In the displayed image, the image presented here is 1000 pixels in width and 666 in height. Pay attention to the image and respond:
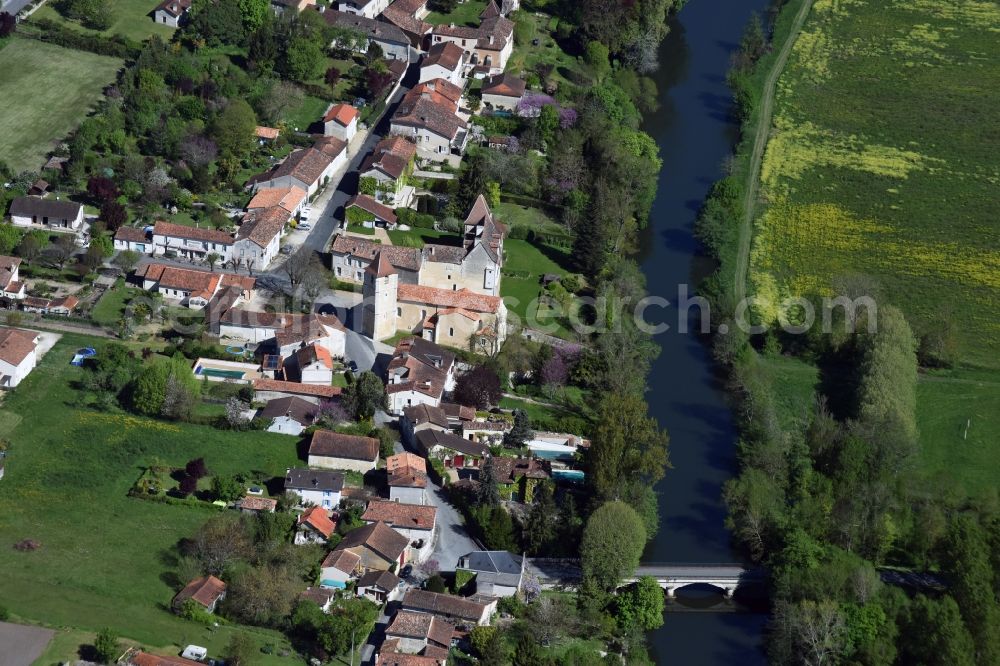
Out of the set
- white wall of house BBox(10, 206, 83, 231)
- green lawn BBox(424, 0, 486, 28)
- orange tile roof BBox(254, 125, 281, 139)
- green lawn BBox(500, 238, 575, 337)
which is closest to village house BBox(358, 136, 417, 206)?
orange tile roof BBox(254, 125, 281, 139)

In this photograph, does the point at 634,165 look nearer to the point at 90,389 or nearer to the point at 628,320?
the point at 628,320

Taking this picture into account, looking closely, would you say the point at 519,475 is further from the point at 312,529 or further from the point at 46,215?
the point at 46,215

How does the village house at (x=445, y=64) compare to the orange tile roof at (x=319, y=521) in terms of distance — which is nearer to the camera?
the orange tile roof at (x=319, y=521)

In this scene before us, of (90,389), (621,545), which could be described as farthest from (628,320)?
(90,389)

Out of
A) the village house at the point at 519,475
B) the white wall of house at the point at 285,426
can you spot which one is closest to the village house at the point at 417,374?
the white wall of house at the point at 285,426

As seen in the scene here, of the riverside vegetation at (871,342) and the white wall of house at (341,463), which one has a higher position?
the riverside vegetation at (871,342)

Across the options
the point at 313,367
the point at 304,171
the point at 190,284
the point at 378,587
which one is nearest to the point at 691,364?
the point at 313,367

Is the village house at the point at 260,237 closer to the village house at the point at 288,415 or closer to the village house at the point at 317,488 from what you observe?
the village house at the point at 288,415
